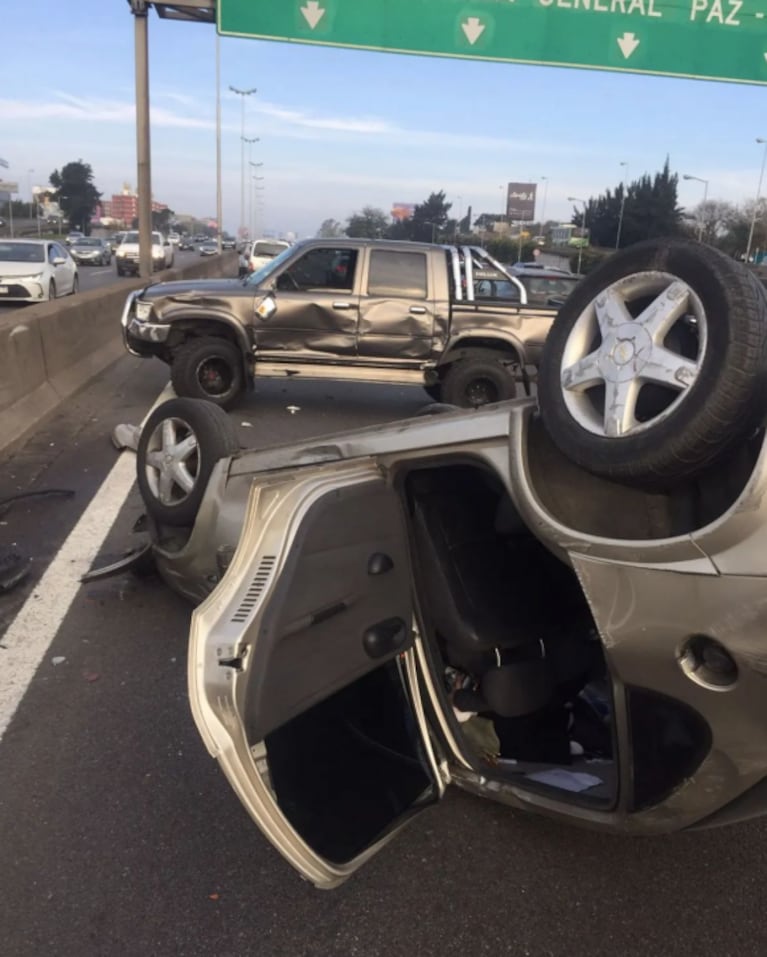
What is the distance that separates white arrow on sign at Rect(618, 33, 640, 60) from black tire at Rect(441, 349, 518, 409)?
172 inches

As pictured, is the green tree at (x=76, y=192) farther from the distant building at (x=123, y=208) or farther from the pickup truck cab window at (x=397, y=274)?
the pickup truck cab window at (x=397, y=274)

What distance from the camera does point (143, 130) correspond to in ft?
53.3

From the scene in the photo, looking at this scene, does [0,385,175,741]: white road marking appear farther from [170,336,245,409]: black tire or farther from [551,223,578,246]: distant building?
[551,223,578,246]: distant building

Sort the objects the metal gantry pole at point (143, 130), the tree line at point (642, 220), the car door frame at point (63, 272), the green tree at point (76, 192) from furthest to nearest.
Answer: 1. the green tree at point (76, 192)
2. the tree line at point (642, 220)
3. the car door frame at point (63, 272)
4. the metal gantry pole at point (143, 130)

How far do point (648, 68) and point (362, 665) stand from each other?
1099 cm

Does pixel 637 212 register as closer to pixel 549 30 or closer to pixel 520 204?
pixel 520 204

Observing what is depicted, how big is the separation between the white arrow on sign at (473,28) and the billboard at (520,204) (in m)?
74.2

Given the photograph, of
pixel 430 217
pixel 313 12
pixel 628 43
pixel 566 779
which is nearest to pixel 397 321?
pixel 313 12

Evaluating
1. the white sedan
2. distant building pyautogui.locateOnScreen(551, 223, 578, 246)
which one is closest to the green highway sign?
the white sedan

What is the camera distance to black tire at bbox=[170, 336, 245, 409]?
33.3ft

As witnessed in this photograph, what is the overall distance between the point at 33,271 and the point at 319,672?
20.6 meters

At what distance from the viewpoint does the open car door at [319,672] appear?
7.34ft

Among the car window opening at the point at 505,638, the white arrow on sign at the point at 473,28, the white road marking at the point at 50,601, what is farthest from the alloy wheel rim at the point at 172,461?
the white arrow on sign at the point at 473,28

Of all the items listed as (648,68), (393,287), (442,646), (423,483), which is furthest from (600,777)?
(648,68)
